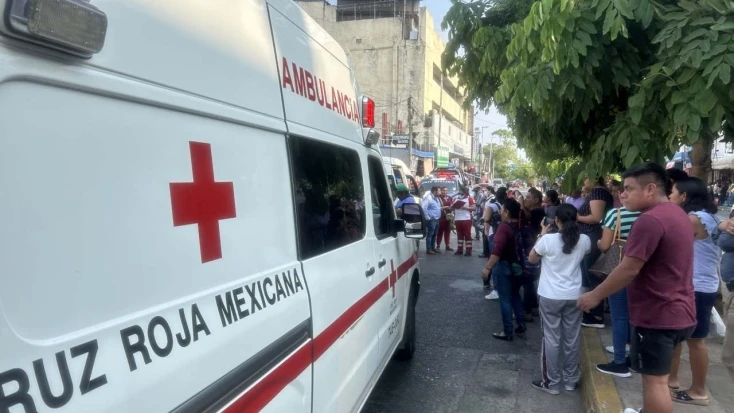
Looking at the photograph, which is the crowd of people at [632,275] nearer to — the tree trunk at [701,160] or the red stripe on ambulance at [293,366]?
the tree trunk at [701,160]

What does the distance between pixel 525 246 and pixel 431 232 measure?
573cm

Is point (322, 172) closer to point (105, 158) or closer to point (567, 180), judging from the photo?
point (105, 158)

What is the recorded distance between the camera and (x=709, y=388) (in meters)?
4.22

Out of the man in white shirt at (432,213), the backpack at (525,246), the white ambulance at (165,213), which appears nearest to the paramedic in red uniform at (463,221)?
the man in white shirt at (432,213)

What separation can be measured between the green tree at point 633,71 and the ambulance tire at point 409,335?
6.47 feet

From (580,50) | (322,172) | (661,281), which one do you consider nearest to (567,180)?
(580,50)

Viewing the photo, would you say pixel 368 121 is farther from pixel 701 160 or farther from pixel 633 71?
pixel 701 160

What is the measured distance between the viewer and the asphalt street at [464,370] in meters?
4.36

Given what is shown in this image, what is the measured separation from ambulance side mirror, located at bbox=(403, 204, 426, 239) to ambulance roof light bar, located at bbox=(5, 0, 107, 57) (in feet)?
11.5

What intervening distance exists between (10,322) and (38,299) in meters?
0.08

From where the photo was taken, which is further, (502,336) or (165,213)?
(502,336)

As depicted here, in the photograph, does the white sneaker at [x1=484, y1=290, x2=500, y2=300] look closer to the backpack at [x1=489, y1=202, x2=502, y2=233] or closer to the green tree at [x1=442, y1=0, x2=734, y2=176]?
the backpack at [x1=489, y1=202, x2=502, y2=233]

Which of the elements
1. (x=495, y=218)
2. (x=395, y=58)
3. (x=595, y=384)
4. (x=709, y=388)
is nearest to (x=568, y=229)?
(x=595, y=384)

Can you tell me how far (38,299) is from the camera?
1.18 metres
